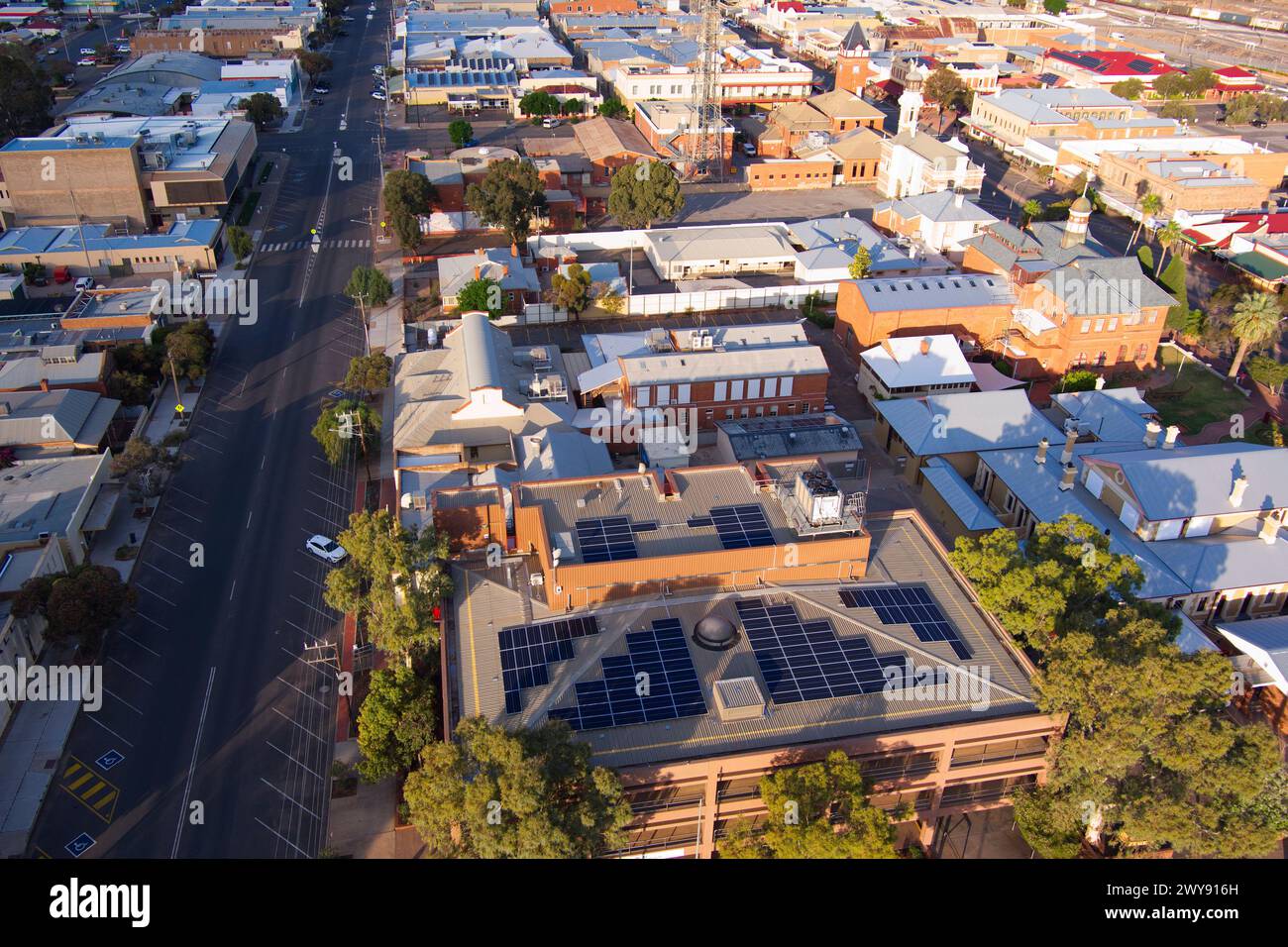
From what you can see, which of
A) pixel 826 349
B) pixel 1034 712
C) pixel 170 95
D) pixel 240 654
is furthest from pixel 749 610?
pixel 170 95

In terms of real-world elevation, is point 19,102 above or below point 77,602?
above

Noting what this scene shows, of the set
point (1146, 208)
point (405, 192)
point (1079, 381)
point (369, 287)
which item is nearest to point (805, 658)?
point (1079, 381)

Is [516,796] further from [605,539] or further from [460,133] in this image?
[460,133]

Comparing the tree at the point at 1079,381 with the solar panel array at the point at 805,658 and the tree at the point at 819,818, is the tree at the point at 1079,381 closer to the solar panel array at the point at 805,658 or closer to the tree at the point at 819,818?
the solar panel array at the point at 805,658

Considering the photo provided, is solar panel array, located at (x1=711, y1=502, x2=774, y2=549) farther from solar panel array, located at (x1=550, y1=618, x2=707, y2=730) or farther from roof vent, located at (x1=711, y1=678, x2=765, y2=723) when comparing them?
roof vent, located at (x1=711, y1=678, x2=765, y2=723)

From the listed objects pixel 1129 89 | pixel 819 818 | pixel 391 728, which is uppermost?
pixel 1129 89

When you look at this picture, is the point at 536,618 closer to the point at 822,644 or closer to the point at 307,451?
the point at 822,644
